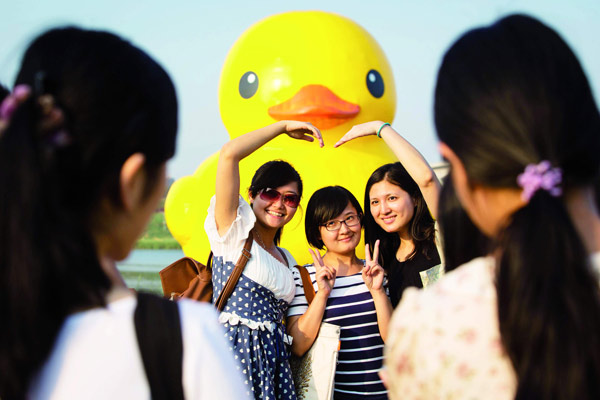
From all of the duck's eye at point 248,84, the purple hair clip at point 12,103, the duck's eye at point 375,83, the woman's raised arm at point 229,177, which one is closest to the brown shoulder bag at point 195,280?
the woman's raised arm at point 229,177

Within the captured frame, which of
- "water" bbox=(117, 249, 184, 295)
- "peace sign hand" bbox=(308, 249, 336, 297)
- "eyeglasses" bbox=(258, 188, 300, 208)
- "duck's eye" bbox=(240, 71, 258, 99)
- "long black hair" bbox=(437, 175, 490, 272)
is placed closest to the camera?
"long black hair" bbox=(437, 175, 490, 272)

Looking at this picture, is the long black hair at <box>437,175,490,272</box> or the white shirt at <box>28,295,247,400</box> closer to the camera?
the white shirt at <box>28,295,247,400</box>

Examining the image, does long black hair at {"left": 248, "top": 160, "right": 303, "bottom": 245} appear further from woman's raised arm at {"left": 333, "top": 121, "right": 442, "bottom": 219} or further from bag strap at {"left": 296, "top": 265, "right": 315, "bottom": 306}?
woman's raised arm at {"left": 333, "top": 121, "right": 442, "bottom": 219}

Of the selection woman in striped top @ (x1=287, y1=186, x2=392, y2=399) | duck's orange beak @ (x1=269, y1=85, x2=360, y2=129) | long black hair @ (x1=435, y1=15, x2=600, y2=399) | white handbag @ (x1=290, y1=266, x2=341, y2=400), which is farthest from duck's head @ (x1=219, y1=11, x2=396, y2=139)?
long black hair @ (x1=435, y1=15, x2=600, y2=399)

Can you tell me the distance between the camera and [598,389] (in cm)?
79

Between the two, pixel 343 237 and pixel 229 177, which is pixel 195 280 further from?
pixel 343 237

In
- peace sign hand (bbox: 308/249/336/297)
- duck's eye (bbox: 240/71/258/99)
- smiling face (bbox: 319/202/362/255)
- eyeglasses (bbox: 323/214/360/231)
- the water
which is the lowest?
the water

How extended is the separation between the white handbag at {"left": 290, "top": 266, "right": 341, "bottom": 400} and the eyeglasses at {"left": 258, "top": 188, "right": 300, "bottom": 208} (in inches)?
23.9

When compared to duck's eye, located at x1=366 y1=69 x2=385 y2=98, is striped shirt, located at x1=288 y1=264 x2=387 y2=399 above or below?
below

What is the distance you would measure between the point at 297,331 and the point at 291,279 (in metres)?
0.23

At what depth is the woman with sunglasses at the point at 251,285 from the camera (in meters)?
2.31

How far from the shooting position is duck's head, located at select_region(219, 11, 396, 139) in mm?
4617

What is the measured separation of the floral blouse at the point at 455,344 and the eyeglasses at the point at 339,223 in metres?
1.76

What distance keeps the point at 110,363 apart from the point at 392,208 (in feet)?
6.64
